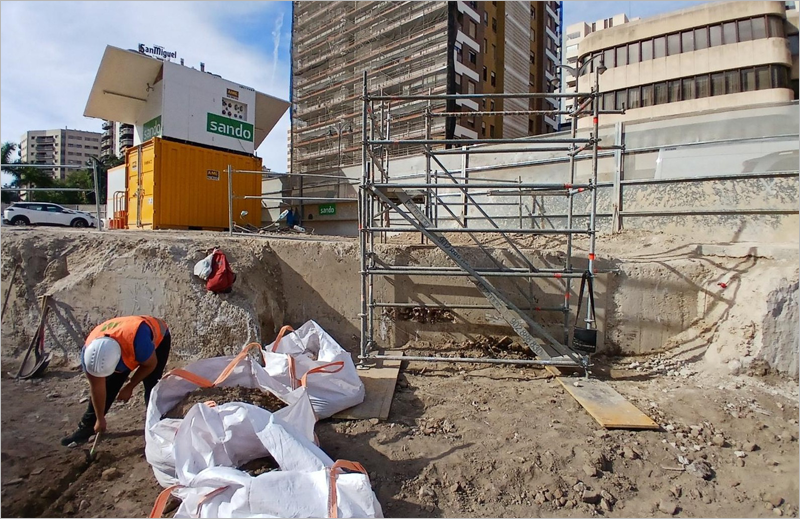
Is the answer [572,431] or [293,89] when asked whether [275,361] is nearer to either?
[572,431]

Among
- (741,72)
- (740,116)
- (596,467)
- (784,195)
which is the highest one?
(741,72)

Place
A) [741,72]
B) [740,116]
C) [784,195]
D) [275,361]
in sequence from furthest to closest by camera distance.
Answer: [741,72]
[740,116]
[784,195]
[275,361]

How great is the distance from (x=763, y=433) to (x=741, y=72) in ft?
90.3

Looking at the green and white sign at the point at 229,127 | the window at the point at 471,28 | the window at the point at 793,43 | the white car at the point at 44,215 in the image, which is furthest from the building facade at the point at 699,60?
the white car at the point at 44,215

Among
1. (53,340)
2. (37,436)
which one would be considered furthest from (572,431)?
(53,340)

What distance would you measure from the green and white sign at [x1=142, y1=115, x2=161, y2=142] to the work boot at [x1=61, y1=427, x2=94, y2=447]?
28.7 ft

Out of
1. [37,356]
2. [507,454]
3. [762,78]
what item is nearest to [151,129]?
[37,356]

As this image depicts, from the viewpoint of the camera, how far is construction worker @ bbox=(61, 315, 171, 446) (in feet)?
9.68

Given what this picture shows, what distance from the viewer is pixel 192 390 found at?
3.46 metres

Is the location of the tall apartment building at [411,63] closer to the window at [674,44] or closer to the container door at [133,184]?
the window at [674,44]

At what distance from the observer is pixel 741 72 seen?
23.2 meters

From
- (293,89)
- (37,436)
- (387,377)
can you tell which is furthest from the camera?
(293,89)

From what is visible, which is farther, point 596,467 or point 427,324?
point 427,324

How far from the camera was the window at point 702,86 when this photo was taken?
24.0m
